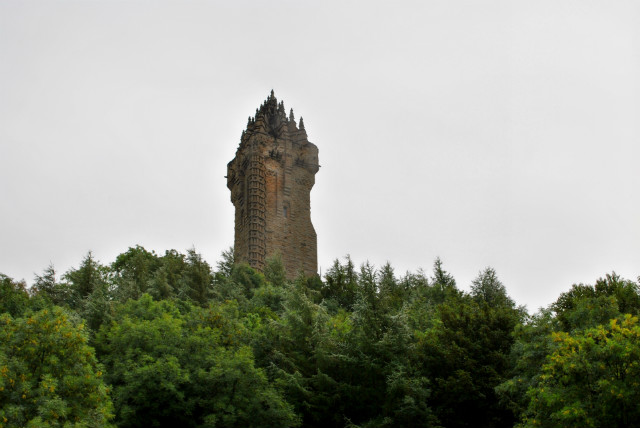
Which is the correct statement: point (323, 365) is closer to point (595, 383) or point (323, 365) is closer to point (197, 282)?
point (595, 383)

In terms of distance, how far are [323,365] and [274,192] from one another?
33922mm

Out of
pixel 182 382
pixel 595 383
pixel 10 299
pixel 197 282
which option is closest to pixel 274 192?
pixel 197 282

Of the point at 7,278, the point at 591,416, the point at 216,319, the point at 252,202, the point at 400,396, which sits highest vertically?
the point at 252,202

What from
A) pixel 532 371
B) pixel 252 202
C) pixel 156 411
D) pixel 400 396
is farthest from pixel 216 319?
pixel 252 202

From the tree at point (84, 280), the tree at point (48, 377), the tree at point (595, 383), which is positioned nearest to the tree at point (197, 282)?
the tree at point (84, 280)

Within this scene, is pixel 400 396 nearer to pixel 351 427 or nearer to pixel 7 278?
pixel 351 427

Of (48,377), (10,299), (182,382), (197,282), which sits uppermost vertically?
(197,282)

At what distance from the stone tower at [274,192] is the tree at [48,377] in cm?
3527

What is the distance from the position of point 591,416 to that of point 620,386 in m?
1.11

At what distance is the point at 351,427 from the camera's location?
979 inches

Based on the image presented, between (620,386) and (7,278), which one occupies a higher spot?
(7,278)

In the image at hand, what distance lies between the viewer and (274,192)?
60.3 meters

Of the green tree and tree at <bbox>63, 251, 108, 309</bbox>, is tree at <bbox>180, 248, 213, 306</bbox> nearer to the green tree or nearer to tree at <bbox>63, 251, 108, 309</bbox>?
tree at <bbox>63, 251, 108, 309</bbox>

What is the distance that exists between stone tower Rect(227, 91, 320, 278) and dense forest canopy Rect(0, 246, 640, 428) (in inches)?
909
